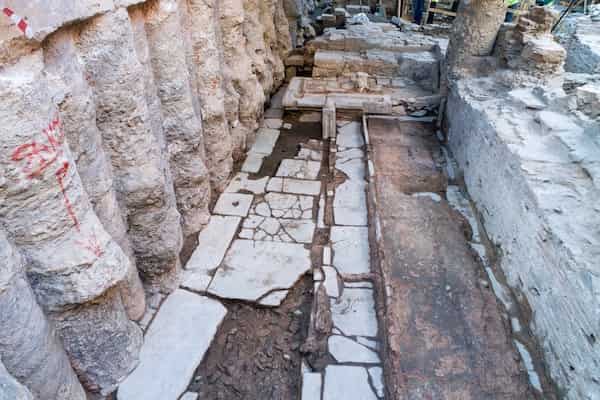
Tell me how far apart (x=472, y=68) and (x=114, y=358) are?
20.4 ft

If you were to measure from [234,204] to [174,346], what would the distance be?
2.15 m

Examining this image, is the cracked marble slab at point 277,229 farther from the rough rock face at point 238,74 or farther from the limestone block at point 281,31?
the limestone block at point 281,31

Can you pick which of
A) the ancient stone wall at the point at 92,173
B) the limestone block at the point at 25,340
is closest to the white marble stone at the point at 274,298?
the ancient stone wall at the point at 92,173

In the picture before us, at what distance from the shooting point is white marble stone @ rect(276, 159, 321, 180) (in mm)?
5852

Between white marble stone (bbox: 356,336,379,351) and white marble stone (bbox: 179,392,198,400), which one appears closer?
white marble stone (bbox: 179,392,198,400)

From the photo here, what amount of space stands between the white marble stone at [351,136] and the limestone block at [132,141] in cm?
346

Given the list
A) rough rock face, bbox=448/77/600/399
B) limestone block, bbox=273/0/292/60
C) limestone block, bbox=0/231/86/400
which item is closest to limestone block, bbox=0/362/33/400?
limestone block, bbox=0/231/86/400

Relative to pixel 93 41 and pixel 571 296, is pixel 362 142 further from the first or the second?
pixel 93 41

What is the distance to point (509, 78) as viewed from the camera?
5.76 metres

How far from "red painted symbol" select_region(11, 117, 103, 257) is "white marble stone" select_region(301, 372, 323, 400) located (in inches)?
76.3

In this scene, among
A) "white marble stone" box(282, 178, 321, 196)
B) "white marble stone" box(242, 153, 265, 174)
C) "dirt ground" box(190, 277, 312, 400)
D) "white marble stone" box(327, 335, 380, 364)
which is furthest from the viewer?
"white marble stone" box(242, 153, 265, 174)

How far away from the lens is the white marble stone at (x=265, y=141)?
6426 millimetres

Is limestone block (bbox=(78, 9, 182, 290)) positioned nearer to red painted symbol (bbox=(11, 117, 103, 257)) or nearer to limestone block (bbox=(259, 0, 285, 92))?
red painted symbol (bbox=(11, 117, 103, 257))

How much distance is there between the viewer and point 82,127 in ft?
8.71
